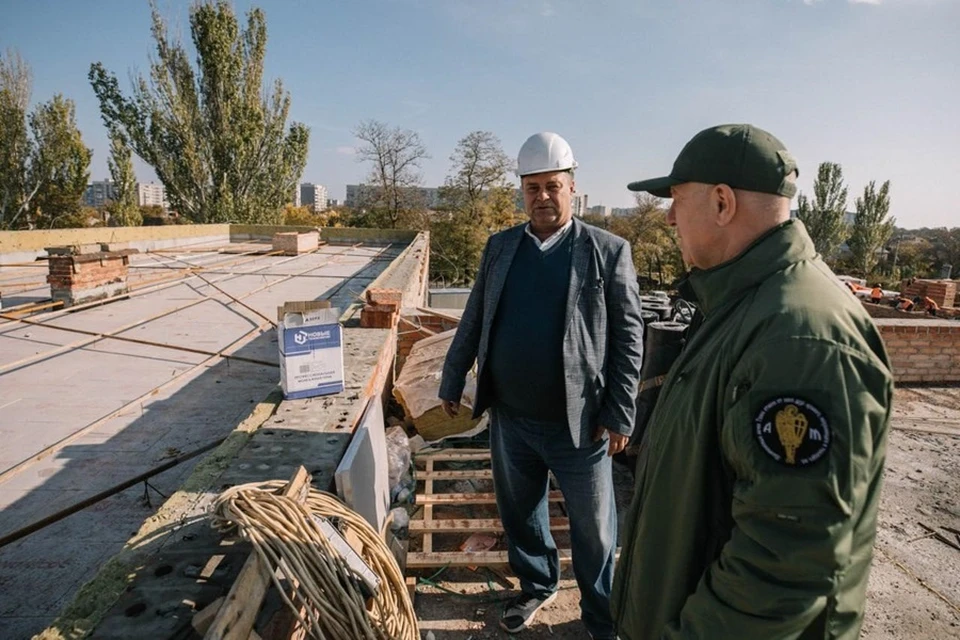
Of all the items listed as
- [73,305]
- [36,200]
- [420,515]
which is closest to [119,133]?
[36,200]

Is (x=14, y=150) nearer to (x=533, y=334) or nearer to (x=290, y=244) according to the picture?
(x=290, y=244)

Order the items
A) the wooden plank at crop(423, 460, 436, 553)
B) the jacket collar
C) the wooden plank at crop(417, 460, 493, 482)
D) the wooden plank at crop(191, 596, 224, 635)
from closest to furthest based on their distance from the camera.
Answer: the jacket collar < the wooden plank at crop(191, 596, 224, 635) < the wooden plank at crop(423, 460, 436, 553) < the wooden plank at crop(417, 460, 493, 482)

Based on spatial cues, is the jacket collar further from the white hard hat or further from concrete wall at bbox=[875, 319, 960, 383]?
concrete wall at bbox=[875, 319, 960, 383]

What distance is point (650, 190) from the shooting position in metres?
1.32

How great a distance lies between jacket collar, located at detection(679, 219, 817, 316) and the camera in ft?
3.28

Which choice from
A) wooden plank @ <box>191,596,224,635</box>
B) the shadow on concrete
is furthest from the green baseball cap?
the shadow on concrete

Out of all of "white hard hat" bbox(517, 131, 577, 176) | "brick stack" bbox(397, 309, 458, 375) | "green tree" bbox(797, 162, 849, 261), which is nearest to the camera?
"white hard hat" bbox(517, 131, 577, 176)

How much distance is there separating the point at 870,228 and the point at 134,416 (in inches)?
1627

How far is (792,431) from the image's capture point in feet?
2.73

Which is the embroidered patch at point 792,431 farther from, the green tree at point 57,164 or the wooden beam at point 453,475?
the green tree at point 57,164

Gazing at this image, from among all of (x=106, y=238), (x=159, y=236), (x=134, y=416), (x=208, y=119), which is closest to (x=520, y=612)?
(x=134, y=416)

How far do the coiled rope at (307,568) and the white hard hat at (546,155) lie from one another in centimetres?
153

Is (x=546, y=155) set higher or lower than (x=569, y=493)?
higher

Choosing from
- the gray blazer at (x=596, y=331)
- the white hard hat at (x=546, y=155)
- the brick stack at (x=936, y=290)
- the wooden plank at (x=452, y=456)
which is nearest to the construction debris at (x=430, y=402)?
the wooden plank at (x=452, y=456)
